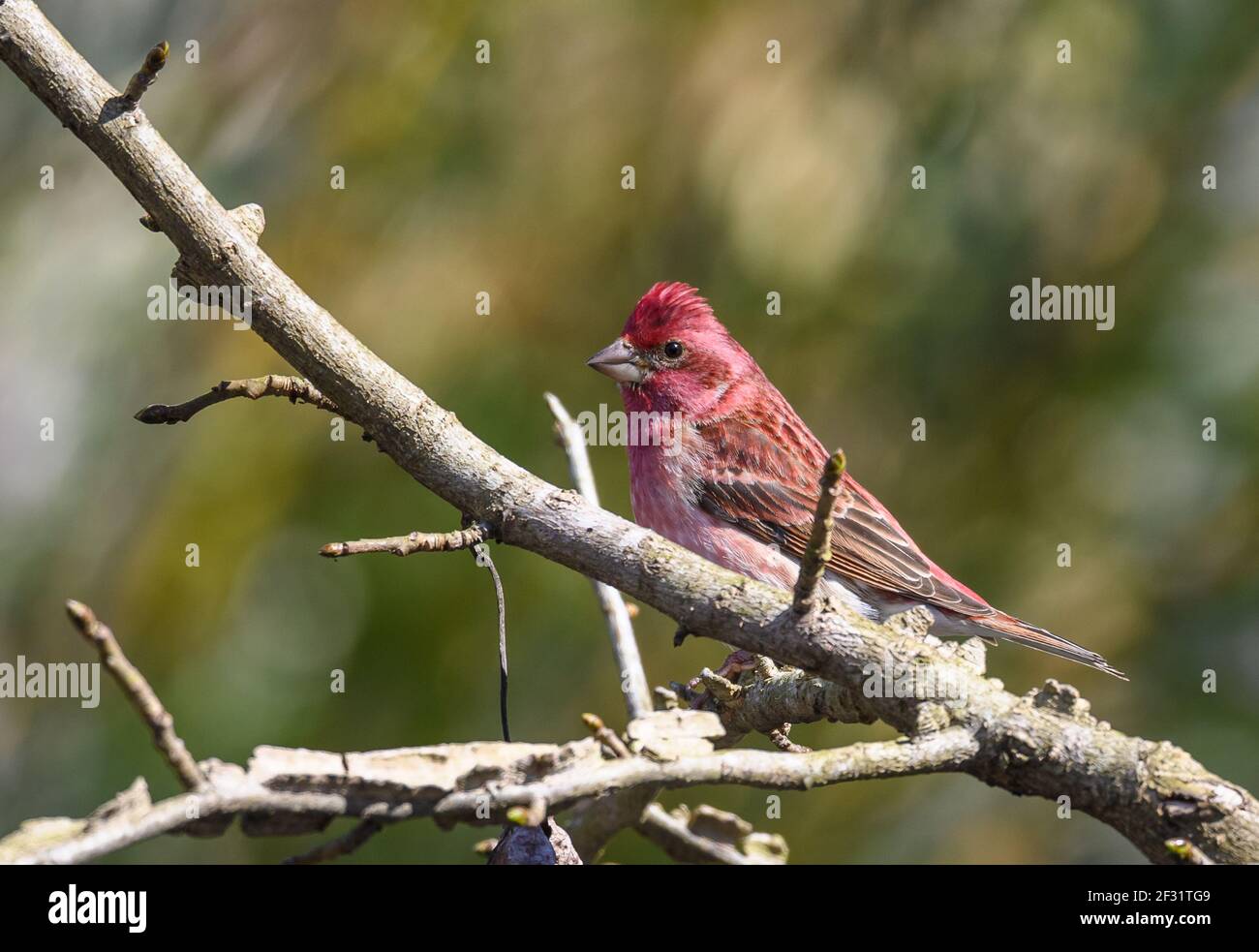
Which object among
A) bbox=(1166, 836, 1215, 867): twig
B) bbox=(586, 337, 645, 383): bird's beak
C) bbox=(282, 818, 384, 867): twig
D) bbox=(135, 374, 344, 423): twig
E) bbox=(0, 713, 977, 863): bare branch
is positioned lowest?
bbox=(1166, 836, 1215, 867): twig

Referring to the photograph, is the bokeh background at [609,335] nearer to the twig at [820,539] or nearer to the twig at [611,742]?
the twig at [820,539]

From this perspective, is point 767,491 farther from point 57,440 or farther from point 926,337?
point 57,440

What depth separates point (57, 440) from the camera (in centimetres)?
762

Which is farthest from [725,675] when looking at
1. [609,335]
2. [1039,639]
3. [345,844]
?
[609,335]

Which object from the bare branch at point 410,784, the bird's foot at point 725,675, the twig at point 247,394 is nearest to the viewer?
the bare branch at point 410,784

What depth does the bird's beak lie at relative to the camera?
5.95 meters

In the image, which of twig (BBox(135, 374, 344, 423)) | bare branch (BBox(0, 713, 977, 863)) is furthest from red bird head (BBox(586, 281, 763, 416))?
bare branch (BBox(0, 713, 977, 863))

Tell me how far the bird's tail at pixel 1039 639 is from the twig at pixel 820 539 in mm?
3072

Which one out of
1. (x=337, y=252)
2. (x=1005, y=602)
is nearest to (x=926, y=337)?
(x=1005, y=602)

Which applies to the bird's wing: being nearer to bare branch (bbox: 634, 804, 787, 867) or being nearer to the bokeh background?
bare branch (bbox: 634, 804, 787, 867)

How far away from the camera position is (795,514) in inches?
227

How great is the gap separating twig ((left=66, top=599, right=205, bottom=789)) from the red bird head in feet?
13.7

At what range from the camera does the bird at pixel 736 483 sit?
5.63 meters

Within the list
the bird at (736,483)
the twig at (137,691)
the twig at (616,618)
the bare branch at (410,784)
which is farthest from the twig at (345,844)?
the bird at (736,483)
